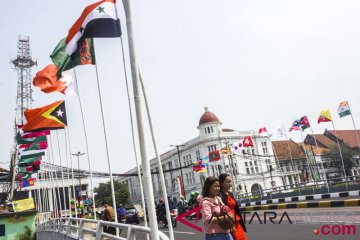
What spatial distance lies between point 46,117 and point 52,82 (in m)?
2.23

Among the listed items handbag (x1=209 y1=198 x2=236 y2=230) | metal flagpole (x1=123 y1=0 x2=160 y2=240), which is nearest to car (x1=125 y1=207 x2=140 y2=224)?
metal flagpole (x1=123 y1=0 x2=160 y2=240)

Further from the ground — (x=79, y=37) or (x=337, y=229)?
(x=79, y=37)

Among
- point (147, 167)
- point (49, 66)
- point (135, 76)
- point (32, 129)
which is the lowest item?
point (147, 167)

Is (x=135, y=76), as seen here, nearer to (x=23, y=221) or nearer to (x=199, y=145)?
A: (x=23, y=221)

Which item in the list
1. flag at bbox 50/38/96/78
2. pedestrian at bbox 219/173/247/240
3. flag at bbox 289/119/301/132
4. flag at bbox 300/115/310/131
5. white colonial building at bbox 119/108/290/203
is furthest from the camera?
white colonial building at bbox 119/108/290/203

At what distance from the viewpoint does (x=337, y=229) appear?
8180 mm

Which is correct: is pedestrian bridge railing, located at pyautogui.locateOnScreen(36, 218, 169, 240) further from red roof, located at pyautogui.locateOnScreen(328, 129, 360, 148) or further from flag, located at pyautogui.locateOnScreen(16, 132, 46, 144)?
red roof, located at pyautogui.locateOnScreen(328, 129, 360, 148)

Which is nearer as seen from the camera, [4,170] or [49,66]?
[49,66]

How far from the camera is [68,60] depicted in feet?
28.2

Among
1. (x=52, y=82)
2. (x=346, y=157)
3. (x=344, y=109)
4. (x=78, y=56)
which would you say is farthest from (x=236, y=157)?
(x=78, y=56)

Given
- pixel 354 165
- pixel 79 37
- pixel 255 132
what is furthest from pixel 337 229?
pixel 354 165

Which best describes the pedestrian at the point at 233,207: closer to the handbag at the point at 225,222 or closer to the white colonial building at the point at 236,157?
the handbag at the point at 225,222

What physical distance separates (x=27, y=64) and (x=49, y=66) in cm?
4331

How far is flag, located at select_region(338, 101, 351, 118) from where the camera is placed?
995 inches
